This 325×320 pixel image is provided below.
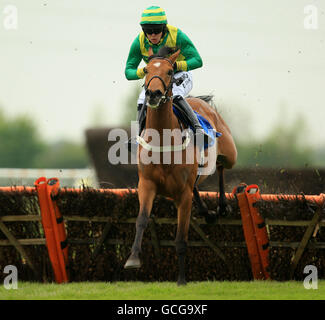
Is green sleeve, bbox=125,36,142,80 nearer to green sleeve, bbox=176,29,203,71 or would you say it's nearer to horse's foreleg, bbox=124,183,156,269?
green sleeve, bbox=176,29,203,71

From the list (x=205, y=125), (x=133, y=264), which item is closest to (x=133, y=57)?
(x=205, y=125)

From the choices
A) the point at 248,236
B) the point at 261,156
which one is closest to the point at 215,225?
the point at 248,236

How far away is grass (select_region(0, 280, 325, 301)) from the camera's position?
5.06 metres

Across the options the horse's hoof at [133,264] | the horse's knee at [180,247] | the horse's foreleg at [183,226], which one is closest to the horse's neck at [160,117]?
the horse's foreleg at [183,226]

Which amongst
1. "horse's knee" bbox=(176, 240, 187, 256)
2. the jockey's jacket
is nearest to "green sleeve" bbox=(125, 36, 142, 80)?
the jockey's jacket

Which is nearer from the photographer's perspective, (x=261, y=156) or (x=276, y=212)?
(x=276, y=212)

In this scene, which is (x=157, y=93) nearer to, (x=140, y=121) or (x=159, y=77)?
(x=159, y=77)

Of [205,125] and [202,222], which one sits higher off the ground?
[205,125]

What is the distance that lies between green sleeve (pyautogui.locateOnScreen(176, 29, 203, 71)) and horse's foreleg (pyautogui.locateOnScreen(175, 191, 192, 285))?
1.23 metres

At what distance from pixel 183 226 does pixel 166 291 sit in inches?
29.3

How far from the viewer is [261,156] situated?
12.6m

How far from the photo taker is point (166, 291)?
5289mm

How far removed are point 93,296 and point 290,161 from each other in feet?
27.4

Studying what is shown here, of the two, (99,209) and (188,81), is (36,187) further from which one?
(188,81)
